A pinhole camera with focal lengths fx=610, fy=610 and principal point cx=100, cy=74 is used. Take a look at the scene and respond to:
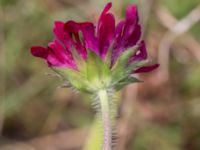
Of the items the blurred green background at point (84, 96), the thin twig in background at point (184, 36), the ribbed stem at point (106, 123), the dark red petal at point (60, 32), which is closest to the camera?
the ribbed stem at point (106, 123)

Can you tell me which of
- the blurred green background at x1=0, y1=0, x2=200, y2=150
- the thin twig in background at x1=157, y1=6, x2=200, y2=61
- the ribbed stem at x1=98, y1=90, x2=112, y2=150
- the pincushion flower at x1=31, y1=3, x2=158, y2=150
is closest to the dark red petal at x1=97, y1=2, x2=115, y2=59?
the pincushion flower at x1=31, y1=3, x2=158, y2=150

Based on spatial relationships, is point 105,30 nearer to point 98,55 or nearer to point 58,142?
point 98,55

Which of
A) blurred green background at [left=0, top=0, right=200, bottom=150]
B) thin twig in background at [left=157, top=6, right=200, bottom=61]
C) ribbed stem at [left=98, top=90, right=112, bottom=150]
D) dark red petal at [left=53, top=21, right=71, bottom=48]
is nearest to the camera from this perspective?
ribbed stem at [left=98, top=90, right=112, bottom=150]

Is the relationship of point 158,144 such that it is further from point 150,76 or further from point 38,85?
point 38,85

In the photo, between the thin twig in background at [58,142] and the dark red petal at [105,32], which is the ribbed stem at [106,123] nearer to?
the dark red petal at [105,32]

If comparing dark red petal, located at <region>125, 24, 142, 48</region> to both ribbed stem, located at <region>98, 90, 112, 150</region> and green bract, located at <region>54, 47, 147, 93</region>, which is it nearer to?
green bract, located at <region>54, 47, 147, 93</region>

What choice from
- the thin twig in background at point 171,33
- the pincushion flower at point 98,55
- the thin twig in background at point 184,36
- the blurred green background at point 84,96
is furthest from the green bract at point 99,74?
Answer: the thin twig in background at point 184,36
